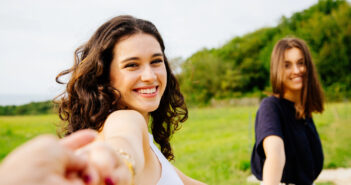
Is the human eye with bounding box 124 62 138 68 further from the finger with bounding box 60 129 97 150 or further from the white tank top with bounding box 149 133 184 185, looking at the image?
the finger with bounding box 60 129 97 150

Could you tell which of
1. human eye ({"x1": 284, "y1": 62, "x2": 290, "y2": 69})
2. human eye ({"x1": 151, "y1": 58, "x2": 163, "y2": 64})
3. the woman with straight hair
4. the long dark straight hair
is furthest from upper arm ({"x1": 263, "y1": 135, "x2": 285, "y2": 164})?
human eye ({"x1": 151, "y1": 58, "x2": 163, "y2": 64})

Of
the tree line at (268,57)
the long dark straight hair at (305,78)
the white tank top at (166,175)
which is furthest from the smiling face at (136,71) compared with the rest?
the tree line at (268,57)

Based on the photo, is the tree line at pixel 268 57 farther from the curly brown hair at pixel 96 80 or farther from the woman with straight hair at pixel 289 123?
the curly brown hair at pixel 96 80

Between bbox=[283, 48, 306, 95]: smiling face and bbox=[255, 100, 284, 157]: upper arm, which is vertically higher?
bbox=[283, 48, 306, 95]: smiling face

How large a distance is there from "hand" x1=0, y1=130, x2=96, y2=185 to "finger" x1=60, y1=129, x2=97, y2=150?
0.17 ft

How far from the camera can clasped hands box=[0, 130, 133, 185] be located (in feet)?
1.47

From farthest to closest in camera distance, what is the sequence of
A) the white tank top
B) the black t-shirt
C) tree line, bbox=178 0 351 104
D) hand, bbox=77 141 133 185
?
tree line, bbox=178 0 351 104, the black t-shirt, the white tank top, hand, bbox=77 141 133 185

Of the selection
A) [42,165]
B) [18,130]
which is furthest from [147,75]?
[18,130]

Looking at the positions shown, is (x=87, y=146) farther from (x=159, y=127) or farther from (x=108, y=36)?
(x=159, y=127)

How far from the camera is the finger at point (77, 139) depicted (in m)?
0.58

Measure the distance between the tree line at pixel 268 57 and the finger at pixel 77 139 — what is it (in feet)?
80.1

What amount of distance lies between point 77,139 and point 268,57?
3888 centimetres

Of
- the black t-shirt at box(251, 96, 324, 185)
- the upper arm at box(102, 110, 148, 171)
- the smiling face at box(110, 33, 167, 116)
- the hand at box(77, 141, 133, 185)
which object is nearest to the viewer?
the hand at box(77, 141, 133, 185)

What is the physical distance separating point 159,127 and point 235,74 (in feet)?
138
